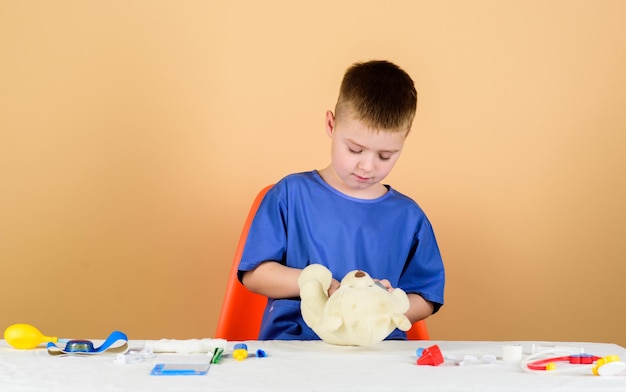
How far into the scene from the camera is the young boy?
4.80ft

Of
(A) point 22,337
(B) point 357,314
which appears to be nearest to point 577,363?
(B) point 357,314

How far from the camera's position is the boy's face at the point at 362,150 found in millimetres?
1449

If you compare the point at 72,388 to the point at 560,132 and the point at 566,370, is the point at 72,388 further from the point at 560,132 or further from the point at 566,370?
the point at 560,132

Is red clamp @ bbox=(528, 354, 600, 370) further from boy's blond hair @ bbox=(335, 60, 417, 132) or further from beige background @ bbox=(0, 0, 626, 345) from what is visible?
beige background @ bbox=(0, 0, 626, 345)

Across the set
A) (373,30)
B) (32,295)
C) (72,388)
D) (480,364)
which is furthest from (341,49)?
(72,388)

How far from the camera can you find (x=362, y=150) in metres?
1.47

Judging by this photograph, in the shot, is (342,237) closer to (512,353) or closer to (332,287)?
(332,287)

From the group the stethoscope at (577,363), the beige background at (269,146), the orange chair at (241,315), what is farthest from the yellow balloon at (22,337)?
the beige background at (269,146)

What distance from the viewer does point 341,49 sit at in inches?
82.6

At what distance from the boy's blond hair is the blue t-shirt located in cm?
17

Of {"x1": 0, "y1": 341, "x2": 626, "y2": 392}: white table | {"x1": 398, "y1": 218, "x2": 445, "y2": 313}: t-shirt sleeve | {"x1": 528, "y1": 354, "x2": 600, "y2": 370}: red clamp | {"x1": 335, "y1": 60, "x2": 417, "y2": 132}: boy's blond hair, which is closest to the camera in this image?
{"x1": 0, "y1": 341, "x2": 626, "y2": 392}: white table

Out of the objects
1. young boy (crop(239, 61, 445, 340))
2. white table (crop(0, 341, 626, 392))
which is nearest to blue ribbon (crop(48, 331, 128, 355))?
white table (crop(0, 341, 626, 392))

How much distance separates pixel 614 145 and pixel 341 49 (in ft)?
2.26

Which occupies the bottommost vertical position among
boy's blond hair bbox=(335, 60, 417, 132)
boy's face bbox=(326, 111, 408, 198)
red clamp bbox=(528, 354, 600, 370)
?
red clamp bbox=(528, 354, 600, 370)
